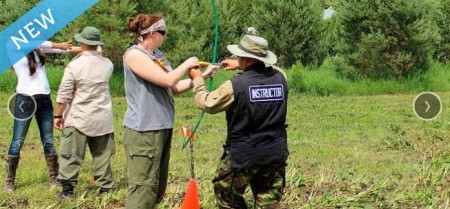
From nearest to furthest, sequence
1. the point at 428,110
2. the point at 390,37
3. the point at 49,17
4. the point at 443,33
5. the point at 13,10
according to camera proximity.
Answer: the point at 428,110
the point at 390,37
the point at 49,17
the point at 13,10
the point at 443,33

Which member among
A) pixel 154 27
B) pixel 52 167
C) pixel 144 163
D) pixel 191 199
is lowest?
pixel 52 167

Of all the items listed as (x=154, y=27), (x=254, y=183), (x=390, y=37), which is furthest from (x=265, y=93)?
(x=390, y=37)

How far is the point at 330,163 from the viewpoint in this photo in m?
7.75

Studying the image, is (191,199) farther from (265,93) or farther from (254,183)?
(265,93)

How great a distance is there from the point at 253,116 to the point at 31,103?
8.73ft

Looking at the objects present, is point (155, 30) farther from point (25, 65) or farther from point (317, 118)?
point (317, 118)

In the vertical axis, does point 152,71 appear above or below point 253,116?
above

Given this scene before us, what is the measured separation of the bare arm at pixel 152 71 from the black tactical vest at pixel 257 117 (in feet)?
1.08

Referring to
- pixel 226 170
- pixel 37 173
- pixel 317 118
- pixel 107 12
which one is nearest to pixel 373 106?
pixel 317 118

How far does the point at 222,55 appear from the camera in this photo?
23.0 meters

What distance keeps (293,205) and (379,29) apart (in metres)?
13.6

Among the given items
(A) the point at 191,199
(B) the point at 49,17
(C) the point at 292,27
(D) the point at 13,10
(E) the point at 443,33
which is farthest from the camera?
(E) the point at 443,33

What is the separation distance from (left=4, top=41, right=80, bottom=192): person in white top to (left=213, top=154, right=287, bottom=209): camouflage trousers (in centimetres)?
230

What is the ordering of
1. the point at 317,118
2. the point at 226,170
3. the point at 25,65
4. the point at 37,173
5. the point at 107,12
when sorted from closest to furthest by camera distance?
1. the point at 226,170
2. the point at 25,65
3. the point at 37,173
4. the point at 317,118
5. the point at 107,12
